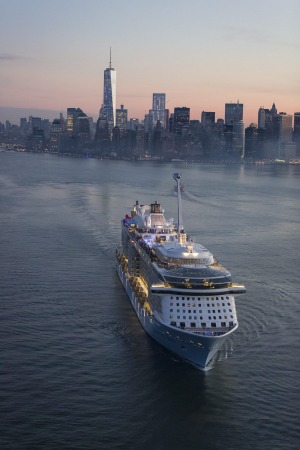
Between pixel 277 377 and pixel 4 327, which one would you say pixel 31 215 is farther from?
pixel 277 377

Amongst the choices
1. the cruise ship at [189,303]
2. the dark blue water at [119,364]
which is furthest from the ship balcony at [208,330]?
the dark blue water at [119,364]

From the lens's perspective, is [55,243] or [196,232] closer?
[55,243]

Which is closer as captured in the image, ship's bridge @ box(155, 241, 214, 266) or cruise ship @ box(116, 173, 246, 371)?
cruise ship @ box(116, 173, 246, 371)

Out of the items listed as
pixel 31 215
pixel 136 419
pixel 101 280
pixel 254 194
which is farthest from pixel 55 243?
pixel 254 194

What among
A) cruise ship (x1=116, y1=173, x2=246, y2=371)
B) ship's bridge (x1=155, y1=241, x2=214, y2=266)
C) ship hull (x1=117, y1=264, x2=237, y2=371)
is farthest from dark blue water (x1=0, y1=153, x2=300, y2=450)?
ship's bridge (x1=155, y1=241, x2=214, y2=266)

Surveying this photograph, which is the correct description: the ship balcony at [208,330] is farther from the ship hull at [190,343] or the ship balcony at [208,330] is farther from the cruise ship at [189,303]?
the ship hull at [190,343]

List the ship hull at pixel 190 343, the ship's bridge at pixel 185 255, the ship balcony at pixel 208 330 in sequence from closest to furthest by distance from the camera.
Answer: the ship hull at pixel 190 343, the ship balcony at pixel 208 330, the ship's bridge at pixel 185 255

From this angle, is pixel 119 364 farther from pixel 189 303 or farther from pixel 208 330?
pixel 208 330

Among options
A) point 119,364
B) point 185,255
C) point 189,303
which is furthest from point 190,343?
point 185,255

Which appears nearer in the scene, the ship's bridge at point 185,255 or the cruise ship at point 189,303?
the cruise ship at point 189,303

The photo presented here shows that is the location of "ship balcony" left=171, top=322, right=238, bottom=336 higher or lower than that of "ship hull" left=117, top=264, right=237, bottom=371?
higher

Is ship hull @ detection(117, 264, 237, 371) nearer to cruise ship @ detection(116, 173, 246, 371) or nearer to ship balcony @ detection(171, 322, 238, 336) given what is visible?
cruise ship @ detection(116, 173, 246, 371)
